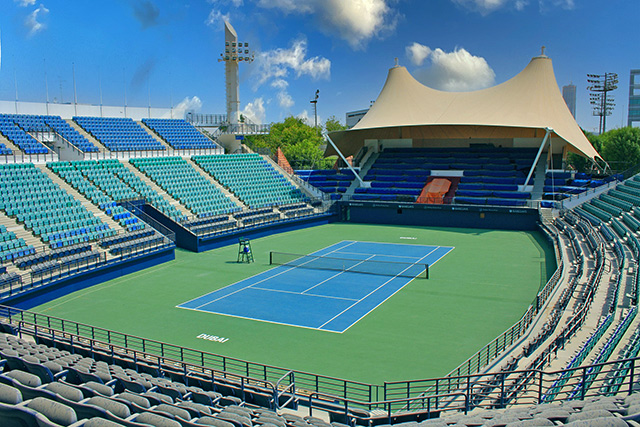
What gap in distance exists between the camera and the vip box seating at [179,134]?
5019cm

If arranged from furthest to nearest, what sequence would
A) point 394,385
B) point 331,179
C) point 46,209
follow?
point 331,179 < point 46,209 < point 394,385

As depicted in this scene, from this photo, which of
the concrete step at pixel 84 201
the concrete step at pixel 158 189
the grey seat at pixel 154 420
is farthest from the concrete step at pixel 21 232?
the grey seat at pixel 154 420

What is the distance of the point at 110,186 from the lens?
3706cm

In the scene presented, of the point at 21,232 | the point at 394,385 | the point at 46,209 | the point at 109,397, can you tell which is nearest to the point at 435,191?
the point at 46,209

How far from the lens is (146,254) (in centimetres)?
3025

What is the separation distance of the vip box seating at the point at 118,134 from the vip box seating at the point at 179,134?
5.81 feet

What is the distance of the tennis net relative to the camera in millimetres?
28250

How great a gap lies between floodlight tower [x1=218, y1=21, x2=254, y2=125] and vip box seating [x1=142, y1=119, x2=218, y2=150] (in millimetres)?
10722

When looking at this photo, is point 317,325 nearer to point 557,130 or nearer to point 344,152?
point 557,130

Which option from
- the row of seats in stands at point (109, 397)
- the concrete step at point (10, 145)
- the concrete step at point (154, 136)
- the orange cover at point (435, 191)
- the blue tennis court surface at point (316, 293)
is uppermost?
the concrete step at point (154, 136)

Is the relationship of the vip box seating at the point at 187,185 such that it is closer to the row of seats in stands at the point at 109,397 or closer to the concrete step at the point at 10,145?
the concrete step at the point at 10,145

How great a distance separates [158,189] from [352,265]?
17.4 metres

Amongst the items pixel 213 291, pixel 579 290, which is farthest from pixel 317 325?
pixel 579 290

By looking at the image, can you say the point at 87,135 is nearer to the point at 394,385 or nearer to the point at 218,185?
the point at 218,185
